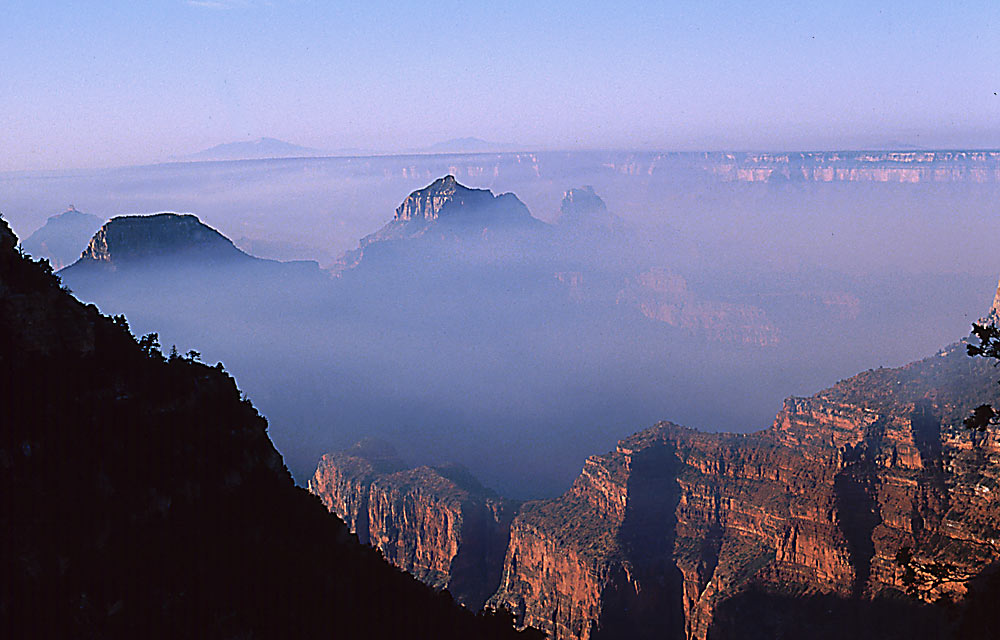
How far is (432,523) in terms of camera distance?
273 ft

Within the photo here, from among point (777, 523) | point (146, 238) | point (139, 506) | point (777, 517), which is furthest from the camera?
point (146, 238)

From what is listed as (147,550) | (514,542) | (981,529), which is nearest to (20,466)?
(147,550)

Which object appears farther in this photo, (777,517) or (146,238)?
(146,238)

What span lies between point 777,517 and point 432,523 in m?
38.8

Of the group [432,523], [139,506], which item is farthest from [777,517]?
[139,506]

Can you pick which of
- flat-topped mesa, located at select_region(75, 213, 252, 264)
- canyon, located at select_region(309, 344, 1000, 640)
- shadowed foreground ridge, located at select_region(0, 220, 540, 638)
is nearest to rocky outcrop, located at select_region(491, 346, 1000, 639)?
canyon, located at select_region(309, 344, 1000, 640)

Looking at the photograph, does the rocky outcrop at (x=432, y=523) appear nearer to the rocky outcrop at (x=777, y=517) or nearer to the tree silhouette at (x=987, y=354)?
the rocky outcrop at (x=777, y=517)

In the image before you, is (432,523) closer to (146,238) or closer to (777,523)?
(777,523)

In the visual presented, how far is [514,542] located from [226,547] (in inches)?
2318

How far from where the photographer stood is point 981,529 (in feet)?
158

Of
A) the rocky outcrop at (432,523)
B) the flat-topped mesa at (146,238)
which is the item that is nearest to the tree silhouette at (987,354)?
the rocky outcrop at (432,523)

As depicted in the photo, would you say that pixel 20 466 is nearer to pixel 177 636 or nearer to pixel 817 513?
pixel 177 636

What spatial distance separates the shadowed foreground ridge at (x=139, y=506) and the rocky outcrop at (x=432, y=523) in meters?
58.6

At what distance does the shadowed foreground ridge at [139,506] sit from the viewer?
1583cm
